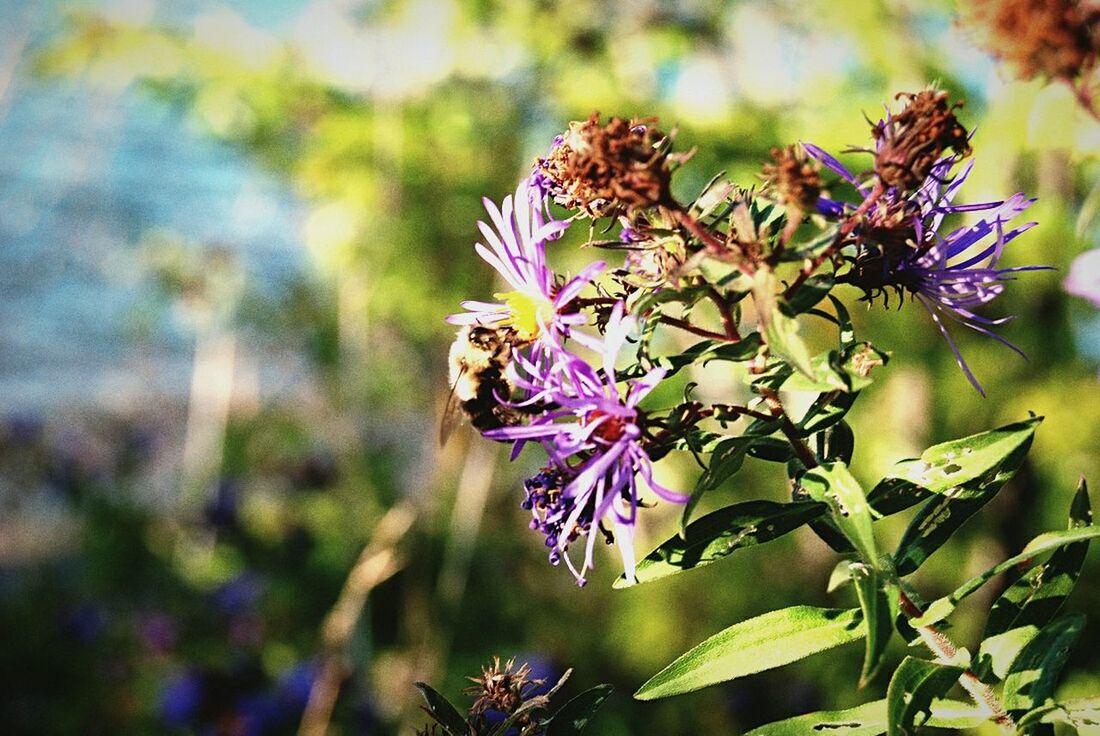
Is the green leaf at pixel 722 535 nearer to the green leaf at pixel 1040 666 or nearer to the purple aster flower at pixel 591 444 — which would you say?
the purple aster flower at pixel 591 444

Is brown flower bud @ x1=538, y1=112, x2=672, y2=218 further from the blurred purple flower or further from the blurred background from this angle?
the blurred purple flower

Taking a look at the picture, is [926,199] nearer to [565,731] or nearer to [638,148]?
[638,148]

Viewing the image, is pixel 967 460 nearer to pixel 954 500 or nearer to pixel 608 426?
pixel 954 500

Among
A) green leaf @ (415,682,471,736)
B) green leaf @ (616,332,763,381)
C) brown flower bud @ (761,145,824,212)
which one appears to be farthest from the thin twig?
brown flower bud @ (761,145,824,212)

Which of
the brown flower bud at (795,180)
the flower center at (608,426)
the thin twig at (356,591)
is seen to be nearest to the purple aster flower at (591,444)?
the flower center at (608,426)

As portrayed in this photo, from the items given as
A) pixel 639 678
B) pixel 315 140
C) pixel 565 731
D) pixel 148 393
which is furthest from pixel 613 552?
pixel 148 393

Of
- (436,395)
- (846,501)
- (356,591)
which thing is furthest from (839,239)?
(436,395)
